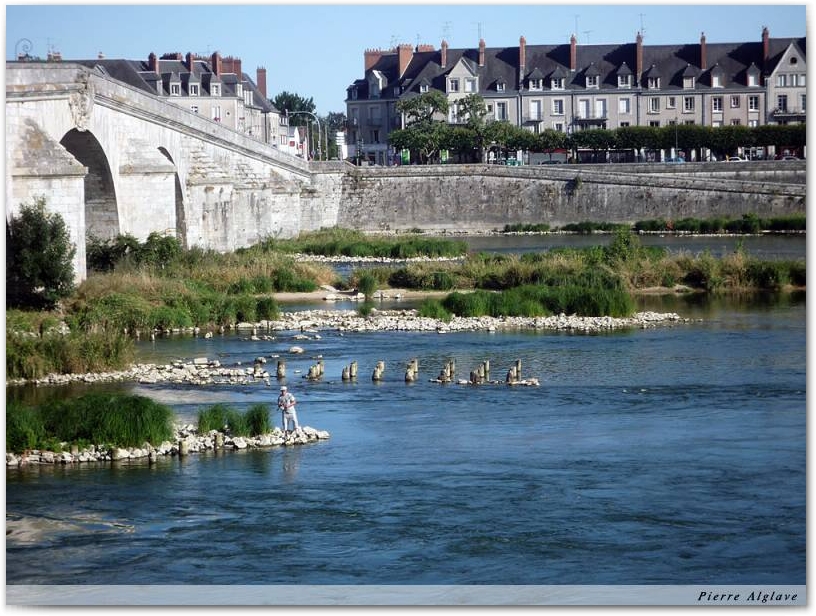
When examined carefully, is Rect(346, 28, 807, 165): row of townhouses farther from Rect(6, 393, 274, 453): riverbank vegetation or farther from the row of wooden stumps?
Rect(6, 393, 274, 453): riverbank vegetation

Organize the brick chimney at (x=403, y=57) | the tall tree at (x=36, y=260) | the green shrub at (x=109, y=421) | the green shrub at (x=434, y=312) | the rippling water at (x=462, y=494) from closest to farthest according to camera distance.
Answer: the rippling water at (x=462, y=494)
the green shrub at (x=109, y=421)
the tall tree at (x=36, y=260)
the green shrub at (x=434, y=312)
the brick chimney at (x=403, y=57)

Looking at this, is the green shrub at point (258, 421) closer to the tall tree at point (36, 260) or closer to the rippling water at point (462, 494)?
the rippling water at point (462, 494)

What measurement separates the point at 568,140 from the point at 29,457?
63505mm

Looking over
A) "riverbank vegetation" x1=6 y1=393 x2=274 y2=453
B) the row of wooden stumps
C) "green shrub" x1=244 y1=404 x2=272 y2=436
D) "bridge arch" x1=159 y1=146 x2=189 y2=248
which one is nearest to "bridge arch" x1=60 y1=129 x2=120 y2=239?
"bridge arch" x1=159 y1=146 x2=189 y2=248

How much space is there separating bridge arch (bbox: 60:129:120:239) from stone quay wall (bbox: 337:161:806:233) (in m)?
32.4

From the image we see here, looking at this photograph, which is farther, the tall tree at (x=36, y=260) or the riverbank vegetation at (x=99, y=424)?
the tall tree at (x=36, y=260)

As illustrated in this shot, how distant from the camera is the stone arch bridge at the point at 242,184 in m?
31.7

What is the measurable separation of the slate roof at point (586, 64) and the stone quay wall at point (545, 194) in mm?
9659

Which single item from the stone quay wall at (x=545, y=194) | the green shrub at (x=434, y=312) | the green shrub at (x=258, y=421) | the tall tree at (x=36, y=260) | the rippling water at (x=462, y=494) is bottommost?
the rippling water at (x=462, y=494)

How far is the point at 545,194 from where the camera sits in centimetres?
7075

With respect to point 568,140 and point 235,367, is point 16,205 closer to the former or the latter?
point 235,367

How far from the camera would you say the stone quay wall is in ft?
228

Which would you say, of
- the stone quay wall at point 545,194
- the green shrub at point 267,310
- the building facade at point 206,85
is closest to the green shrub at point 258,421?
the green shrub at point 267,310

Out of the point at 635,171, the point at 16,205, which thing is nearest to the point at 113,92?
the point at 16,205
